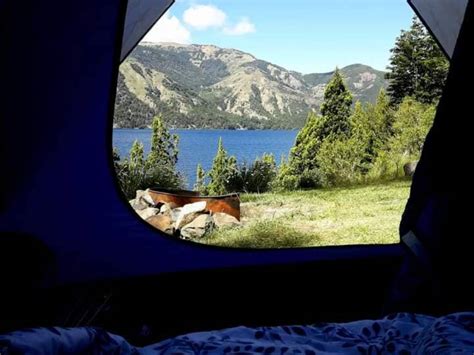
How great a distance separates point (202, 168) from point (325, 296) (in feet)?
11.5

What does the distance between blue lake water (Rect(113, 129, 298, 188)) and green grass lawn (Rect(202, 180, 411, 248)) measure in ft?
1.67

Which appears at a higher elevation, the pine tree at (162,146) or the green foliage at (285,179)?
the pine tree at (162,146)

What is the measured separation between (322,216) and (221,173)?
1.16m

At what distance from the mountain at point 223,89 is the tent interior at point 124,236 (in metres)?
2.86

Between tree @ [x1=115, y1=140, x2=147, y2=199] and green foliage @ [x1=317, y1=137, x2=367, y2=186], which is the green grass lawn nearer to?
green foliage @ [x1=317, y1=137, x2=367, y2=186]

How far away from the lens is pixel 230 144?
521 centimetres

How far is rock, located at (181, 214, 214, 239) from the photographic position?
109 inches

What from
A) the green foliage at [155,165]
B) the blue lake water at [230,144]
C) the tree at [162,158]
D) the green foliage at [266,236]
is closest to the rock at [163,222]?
the green foliage at [266,236]

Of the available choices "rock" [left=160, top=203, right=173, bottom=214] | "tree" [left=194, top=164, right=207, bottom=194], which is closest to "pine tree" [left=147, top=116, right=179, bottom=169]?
"tree" [left=194, top=164, right=207, bottom=194]

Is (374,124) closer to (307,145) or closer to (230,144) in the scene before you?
(307,145)

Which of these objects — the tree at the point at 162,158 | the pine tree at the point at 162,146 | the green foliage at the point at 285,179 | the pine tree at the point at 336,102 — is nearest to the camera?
the tree at the point at 162,158

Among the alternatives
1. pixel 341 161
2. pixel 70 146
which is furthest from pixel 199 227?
pixel 341 161

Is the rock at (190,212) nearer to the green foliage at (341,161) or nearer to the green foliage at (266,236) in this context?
the green foliage at (266,236)

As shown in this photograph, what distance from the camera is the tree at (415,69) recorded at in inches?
188
